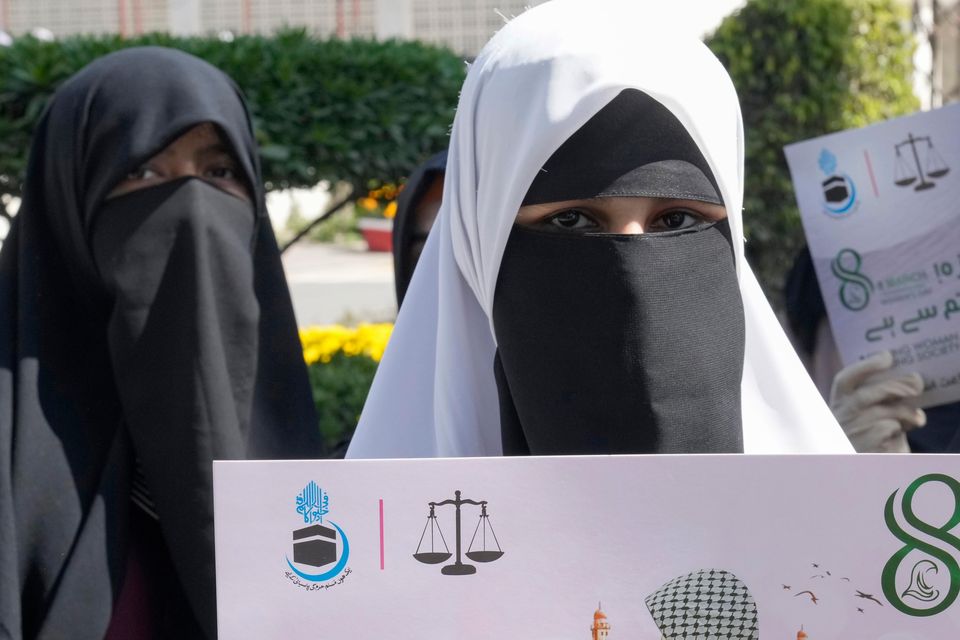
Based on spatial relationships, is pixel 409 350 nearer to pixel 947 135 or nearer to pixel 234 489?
pixel 234 489

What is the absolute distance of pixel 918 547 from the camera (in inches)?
43.7

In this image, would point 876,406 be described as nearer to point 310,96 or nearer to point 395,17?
point 310,96

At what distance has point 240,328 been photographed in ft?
7.93

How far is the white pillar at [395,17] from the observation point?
14.0m

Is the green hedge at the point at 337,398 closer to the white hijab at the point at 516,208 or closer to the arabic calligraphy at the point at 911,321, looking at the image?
the arabic calligraphy at the point at 911,321

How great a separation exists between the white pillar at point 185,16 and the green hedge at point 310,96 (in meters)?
10.5

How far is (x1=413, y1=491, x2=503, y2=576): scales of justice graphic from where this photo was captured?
1137mm

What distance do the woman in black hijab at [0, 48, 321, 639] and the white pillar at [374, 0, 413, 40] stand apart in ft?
38.5

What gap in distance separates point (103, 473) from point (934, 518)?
1.62m

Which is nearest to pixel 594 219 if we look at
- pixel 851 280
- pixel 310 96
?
pixel 851 280

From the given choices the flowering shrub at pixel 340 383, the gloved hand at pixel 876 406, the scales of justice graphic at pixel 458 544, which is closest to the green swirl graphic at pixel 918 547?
the scales of justice graphic at pixel 458 544

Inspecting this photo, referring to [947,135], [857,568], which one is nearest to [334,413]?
[947,135]

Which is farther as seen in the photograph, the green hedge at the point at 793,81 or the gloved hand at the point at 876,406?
the green hedge at the point at 793,81

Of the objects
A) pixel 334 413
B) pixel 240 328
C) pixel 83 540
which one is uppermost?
pixel 240 328
